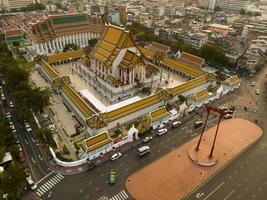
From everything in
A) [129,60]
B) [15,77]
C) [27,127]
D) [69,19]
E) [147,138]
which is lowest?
[27,127]

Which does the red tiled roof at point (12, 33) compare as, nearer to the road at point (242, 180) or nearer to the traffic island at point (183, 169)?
the traffic island at point (183, 169)

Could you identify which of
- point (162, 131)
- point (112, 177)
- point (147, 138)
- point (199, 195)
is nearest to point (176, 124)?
point (162, 131)

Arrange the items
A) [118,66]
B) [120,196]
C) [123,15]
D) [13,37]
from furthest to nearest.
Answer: [123,15], [13,37], [118,66], [120,196]

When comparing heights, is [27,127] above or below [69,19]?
below

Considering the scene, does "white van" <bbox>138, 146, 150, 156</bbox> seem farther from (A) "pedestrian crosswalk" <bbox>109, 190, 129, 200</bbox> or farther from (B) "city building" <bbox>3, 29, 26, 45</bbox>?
(B) "city building" <bbox>3, 29, 26, 45</bbox>

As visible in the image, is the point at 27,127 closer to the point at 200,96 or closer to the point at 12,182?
the point at 12,182

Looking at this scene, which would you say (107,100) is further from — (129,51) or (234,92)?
(234,92)
